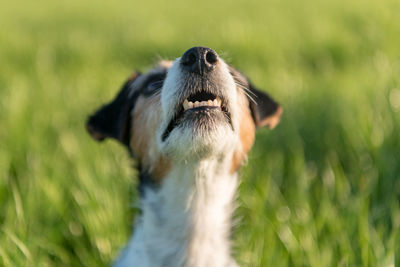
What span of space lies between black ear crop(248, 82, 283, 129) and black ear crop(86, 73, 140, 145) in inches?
30.8

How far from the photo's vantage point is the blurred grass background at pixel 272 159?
10.5 ft

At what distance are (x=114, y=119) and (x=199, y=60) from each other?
102cm

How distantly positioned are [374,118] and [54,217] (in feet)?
9.47

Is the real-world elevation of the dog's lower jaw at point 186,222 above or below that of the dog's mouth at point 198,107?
below

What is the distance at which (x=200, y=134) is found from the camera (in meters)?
2.29

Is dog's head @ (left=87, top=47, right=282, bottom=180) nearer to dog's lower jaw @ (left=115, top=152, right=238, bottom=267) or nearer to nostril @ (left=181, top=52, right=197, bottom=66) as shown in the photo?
nostril @ (left=181, top=52, right=197, bottom=66)

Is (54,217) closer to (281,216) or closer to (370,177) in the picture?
(281,216)

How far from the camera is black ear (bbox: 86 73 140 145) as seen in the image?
3023 mm

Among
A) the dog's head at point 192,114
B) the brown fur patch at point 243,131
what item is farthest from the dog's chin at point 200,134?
the brown fur patch at point 243,131

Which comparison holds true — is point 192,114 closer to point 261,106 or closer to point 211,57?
point 211,57

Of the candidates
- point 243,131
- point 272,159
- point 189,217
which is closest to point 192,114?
point 243,131

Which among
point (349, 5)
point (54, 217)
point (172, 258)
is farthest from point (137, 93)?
point (349, 5)

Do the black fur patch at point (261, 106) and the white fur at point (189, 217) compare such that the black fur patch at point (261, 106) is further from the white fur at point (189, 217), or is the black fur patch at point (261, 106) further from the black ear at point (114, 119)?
the black ear at point (114, 119)

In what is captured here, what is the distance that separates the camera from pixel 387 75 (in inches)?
186
